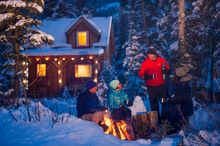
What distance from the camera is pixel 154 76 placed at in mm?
9664

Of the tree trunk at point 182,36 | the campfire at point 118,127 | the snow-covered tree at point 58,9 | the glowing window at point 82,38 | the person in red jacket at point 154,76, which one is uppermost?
the snow-covered tree at point 58,9

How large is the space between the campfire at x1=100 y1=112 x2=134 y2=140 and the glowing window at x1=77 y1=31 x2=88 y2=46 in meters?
20.4

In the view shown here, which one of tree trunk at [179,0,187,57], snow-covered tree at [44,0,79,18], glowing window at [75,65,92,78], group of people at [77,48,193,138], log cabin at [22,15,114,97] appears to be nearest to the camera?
group of people at [77,48,193,138]

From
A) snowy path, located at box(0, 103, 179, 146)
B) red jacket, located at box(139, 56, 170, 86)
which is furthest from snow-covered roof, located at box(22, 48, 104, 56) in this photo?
snowy path, located at box(0, 103, 179, 146)

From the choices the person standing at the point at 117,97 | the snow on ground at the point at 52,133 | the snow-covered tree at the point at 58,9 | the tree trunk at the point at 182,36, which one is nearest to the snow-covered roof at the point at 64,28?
the snow-covered tree at the point at 58,9

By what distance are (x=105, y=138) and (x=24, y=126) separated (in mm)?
1995

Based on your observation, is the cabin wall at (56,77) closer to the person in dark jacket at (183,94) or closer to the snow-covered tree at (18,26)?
the snow-covered tree at (18,26)

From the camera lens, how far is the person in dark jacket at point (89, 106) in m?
8.37

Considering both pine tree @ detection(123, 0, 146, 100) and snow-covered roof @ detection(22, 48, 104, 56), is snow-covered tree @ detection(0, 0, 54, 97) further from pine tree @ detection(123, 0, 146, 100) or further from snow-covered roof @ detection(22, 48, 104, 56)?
pine tree @ detection(123, 0, 146, 100)

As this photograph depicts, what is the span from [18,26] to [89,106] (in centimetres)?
728

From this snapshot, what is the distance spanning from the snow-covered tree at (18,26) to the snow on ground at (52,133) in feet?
23.6

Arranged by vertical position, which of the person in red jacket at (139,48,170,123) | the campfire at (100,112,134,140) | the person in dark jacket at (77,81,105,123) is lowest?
the campfire at (100,112,134,140)

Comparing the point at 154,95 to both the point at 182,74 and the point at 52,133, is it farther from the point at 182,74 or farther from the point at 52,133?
the point at 52,133

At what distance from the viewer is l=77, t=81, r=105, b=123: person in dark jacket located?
8367 millimetres
